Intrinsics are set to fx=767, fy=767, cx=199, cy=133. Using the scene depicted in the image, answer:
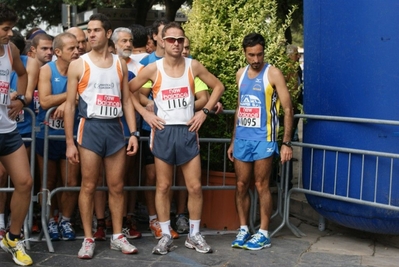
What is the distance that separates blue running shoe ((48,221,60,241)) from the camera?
22.4ft

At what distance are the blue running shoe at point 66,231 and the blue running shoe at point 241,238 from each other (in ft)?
4.69

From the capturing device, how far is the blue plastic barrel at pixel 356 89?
6426mm

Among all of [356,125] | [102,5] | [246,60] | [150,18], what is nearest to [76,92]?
A: [246,60]

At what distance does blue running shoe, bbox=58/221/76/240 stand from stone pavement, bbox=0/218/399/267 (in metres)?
0.06

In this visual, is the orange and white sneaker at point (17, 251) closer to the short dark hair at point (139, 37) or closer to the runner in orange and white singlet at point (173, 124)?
the runner in orange and white singlet at point (173, 124)

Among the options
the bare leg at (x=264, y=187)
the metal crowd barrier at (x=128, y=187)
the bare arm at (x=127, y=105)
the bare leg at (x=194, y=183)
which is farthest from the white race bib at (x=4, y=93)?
the bare leg at (x=264, y=187)

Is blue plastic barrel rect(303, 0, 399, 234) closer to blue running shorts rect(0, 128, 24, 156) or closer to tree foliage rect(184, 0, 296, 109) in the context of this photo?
tree foliage rect(184, 0, 296, 109)

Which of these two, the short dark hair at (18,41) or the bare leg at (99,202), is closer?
the bare leg at (99,202)

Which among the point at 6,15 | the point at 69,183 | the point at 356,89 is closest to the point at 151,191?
the point at 69,183

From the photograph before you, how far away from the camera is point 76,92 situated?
627 cm

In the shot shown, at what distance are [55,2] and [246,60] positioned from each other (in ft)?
54.3

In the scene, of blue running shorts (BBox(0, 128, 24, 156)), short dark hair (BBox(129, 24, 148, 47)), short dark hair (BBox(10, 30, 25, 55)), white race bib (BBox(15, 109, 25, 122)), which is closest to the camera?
blue running shorts (BBox(0, 128, 24, 156))

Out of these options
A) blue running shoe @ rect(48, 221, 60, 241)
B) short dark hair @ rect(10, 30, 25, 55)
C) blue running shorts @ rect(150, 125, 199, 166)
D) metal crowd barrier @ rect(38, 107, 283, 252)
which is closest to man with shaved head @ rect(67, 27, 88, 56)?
short dark hair @ rect(10, 30, 25, 55)

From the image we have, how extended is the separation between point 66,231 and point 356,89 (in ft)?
9.32
